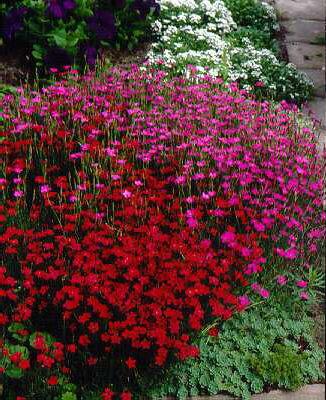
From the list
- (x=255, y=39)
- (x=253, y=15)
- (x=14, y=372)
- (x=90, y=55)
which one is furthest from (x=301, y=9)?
(x=14, y=372)

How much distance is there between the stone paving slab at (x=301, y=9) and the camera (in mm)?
9156

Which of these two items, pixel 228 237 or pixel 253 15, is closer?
pixel 228 237

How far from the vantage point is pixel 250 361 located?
3566 millimetres

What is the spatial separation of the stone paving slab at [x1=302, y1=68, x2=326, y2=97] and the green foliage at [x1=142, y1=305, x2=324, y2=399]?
154 inches

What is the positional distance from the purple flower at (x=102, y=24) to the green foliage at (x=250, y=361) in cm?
390

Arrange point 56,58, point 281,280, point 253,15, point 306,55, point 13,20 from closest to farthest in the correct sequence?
1. point 281,280
2. point 56,58
3. point 13,20
4. point 306,55
5. point 253,15

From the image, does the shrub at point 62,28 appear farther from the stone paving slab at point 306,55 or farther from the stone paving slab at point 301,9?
the stone paving slab at point 301,9

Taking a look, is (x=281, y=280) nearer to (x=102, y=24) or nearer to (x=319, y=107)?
(x=319, y=107)

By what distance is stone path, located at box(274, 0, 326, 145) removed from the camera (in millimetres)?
7166

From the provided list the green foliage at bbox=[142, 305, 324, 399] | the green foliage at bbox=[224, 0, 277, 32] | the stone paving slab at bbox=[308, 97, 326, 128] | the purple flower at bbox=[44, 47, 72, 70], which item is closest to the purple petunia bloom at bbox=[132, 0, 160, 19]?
the purple flower at bbox=[44, 47, 72, 70]

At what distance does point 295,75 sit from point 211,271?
396cm

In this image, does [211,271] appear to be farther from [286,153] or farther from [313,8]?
[313,8]

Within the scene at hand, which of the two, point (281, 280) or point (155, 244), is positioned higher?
point (155, 244)

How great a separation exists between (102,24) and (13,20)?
3.11 ft
